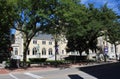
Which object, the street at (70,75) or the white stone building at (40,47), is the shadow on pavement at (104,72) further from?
the white stone building at (40,47)

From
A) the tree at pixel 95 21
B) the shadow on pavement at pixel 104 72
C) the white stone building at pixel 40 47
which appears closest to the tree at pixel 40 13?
the shadow on pavement at pixel 104 72

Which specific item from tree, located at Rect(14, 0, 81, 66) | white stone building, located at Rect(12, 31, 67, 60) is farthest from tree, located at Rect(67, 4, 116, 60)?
white stone building, located at Rect(12, 31, 67, 60)

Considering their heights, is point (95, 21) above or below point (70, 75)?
above

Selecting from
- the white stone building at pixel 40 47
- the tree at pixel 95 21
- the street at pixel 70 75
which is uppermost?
the tree at pixel 95 21

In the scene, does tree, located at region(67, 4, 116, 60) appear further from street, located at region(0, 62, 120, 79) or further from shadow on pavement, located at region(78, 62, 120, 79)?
street, located at region(0, 62, 120, 79)

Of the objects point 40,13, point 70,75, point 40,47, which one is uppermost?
point 40,13

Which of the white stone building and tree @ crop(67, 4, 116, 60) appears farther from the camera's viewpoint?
the white stone building

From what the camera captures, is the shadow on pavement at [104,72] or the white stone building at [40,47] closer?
the shadow on pavement at [104,72]

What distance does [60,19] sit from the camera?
3488 centimetres

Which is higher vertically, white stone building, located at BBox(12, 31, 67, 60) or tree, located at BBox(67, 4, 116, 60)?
tree, located at BBox(67, 4, 116, 60)

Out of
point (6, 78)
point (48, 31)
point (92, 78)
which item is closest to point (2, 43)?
point (48, 31)

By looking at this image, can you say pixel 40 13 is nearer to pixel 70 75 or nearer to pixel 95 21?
pixel 70 75

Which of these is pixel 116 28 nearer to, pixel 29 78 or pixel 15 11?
pixel 15 11

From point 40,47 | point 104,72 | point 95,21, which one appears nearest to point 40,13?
point 104,72
